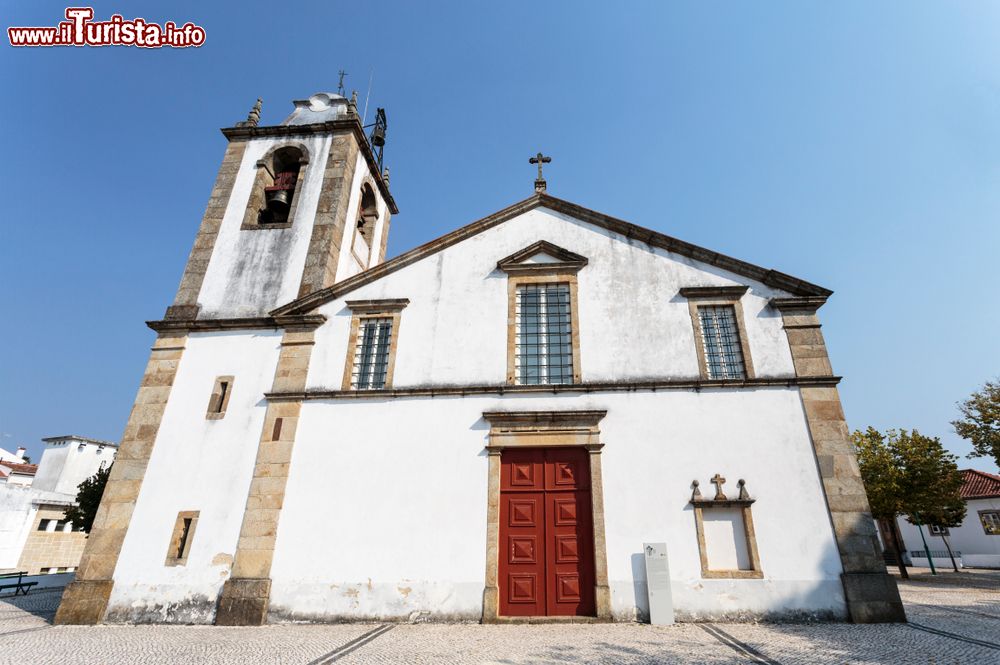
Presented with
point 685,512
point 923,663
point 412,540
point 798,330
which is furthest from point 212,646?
point 798,330

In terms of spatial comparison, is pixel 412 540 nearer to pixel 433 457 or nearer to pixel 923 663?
pixel 433 457

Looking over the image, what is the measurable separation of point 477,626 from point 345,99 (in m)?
14.3

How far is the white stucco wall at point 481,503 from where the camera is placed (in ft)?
27.2

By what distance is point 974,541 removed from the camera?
25.2 metres

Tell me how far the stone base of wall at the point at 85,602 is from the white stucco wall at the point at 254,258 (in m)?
5.62

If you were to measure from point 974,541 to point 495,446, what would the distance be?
1189 inches

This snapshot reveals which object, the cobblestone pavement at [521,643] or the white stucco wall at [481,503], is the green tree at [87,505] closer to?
the cobblestone pavement at [521,643]

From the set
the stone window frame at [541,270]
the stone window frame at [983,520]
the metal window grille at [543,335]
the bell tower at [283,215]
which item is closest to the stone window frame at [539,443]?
the metal window grille at [543,335]

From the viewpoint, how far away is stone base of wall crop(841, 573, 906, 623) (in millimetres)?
7789

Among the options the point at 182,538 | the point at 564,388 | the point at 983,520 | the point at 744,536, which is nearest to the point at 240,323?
the point at 182,538

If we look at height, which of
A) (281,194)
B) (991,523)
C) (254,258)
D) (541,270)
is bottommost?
(991,523)

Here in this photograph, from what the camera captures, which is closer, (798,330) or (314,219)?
(798,330)

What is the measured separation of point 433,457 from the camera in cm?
941

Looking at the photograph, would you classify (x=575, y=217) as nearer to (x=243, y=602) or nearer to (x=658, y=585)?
(x=658, y=585)
